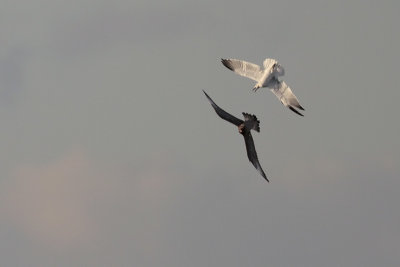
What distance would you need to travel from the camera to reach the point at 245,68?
156 m

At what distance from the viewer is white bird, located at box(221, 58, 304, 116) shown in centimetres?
15075

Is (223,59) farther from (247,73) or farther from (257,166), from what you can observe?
(257,166)

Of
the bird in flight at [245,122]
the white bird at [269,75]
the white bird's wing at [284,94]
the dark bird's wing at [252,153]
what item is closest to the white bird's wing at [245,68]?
A: the white bird at [269,75]

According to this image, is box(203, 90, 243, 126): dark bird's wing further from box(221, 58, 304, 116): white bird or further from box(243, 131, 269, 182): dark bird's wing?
box(221, 58, 304, 116): white bird

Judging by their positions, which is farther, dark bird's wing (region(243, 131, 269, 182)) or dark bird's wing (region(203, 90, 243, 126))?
dark bird's wing (region(243, 131, 269, 182))

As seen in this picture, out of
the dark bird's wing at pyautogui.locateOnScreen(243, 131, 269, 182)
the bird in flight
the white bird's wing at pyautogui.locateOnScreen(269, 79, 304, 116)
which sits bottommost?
the dark bird's wing at pyautogui.locateOnScreen(243, 131, 269, 182)

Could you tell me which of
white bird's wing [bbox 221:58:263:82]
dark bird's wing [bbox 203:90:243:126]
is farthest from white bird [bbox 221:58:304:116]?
dark bird's wing [bbox 203:90:243:126]

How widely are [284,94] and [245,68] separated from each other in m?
7.29

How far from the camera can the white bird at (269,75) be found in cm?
15075

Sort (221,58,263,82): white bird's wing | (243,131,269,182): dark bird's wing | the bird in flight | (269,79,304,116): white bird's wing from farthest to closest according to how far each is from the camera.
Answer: (221,58,263,82): white bird's wing → (269,79,304,116): white bird's wing → (243,131,269,182): dark bird's wing → the bird in flight

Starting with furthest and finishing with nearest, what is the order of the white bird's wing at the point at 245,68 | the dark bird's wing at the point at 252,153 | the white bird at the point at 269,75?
the white bird's wing at the point at 245,68, the white bird at the point at 269,75, the dark bird's wing at the point at 252,153

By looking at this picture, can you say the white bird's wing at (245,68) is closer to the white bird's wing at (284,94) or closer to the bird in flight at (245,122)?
the white bird's wing at (284,94)

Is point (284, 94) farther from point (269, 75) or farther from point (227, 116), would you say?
point (227, 116)

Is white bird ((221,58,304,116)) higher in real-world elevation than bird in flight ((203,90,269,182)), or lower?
higher
